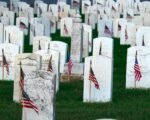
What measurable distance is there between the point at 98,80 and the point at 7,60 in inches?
113

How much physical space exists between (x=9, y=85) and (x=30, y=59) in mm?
1895

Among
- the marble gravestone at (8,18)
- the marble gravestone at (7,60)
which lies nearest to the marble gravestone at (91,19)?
the marble gravestone at (8,18)

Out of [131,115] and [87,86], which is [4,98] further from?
[131,115]

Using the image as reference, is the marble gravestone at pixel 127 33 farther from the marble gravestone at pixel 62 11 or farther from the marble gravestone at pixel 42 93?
the marble gravestone at pixel 42 93

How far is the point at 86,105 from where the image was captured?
36.4 ft

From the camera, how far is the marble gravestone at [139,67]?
12.8m

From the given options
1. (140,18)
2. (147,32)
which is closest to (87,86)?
(147,32)

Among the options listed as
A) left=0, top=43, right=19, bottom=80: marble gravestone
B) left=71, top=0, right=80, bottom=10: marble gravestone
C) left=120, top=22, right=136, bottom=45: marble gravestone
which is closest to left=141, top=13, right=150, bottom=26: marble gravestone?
left=120, top=22, right=136, bottom=45: marble gravestone

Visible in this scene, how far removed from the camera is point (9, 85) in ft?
43.0

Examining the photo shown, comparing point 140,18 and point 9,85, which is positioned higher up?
point 140,18

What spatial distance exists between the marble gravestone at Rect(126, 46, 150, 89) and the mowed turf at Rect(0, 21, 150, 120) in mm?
236

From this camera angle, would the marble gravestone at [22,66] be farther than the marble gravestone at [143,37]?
No

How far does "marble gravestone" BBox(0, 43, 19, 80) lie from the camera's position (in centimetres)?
1373

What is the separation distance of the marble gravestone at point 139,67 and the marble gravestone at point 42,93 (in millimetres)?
3739
